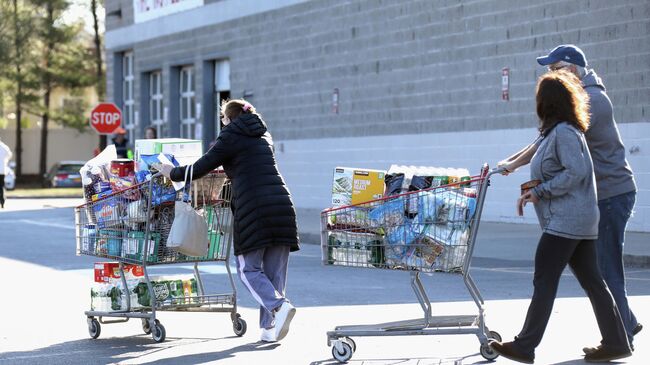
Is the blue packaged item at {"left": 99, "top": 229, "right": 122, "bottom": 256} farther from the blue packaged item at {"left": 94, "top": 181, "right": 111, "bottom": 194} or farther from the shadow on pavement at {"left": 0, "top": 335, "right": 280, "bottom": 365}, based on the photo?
the shadow on pavement at {"left": 0, "top": 335, "right": 280, "bottom": 365}

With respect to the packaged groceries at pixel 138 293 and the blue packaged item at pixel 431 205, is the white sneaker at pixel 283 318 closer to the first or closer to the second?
the packaged groceries at pixel 138 293

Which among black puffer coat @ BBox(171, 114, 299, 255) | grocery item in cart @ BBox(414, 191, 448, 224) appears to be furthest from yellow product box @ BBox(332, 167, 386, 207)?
black puffer coat @ BBox(171, 114, 299, 255)

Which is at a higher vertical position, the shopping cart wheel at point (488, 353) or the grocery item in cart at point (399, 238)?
the grocery item in cart at point (399, 238)

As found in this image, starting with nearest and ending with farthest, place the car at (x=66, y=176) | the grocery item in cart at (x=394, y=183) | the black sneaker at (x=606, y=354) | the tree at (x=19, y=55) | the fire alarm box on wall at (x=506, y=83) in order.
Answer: the black sneaker at (x=606, y=354) < the grocery item in cart at (x=394, y=183) < the fire alarm box on wall at (x=506, y=83) < the car at (x=66, y=176) < the tree at (x=19, y=55)

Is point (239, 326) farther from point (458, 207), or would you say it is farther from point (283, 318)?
point (458, 207)

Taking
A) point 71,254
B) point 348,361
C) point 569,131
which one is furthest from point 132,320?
point 71,254

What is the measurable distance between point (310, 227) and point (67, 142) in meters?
47.3

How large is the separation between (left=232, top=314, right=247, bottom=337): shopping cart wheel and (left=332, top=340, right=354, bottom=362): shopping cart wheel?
5.26ft

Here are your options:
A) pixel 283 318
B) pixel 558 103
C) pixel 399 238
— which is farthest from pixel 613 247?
pixel 283 318

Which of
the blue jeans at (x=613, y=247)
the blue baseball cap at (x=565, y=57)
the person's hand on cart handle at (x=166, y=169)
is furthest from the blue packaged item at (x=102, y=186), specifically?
the blue jeans at (x=613, y=247)

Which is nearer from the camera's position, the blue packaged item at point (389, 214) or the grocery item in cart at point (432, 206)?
the grocery item in cart at point (432, 206)

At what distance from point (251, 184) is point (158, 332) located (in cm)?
136

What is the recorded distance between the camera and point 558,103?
7.83 meters

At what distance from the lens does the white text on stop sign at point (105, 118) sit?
32750mm
